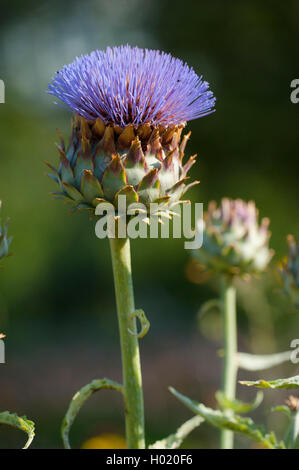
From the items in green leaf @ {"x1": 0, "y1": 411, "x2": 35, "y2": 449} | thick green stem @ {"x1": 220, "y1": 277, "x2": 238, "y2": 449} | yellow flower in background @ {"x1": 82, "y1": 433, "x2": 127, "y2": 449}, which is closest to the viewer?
green leaf @ {"x1": 0, "y1": 411, "x2": 35, "y2": 449}

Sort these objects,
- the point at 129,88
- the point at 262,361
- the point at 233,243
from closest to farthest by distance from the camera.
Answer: the point at 129,88 → the point at 262,361 → the point at 233,243

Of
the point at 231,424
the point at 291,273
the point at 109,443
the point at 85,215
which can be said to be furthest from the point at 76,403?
the point at 85,215

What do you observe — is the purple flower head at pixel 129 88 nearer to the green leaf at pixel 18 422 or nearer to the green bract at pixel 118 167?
the green bract at pixel 118 167

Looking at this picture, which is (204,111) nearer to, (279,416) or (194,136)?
(279,416)

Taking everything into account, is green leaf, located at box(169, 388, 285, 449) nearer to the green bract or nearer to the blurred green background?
the green bract

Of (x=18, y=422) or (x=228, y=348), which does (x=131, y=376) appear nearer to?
(x=18, y=422)

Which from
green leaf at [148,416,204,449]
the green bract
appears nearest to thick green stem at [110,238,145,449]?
green leaf at [148,416,204,449]
